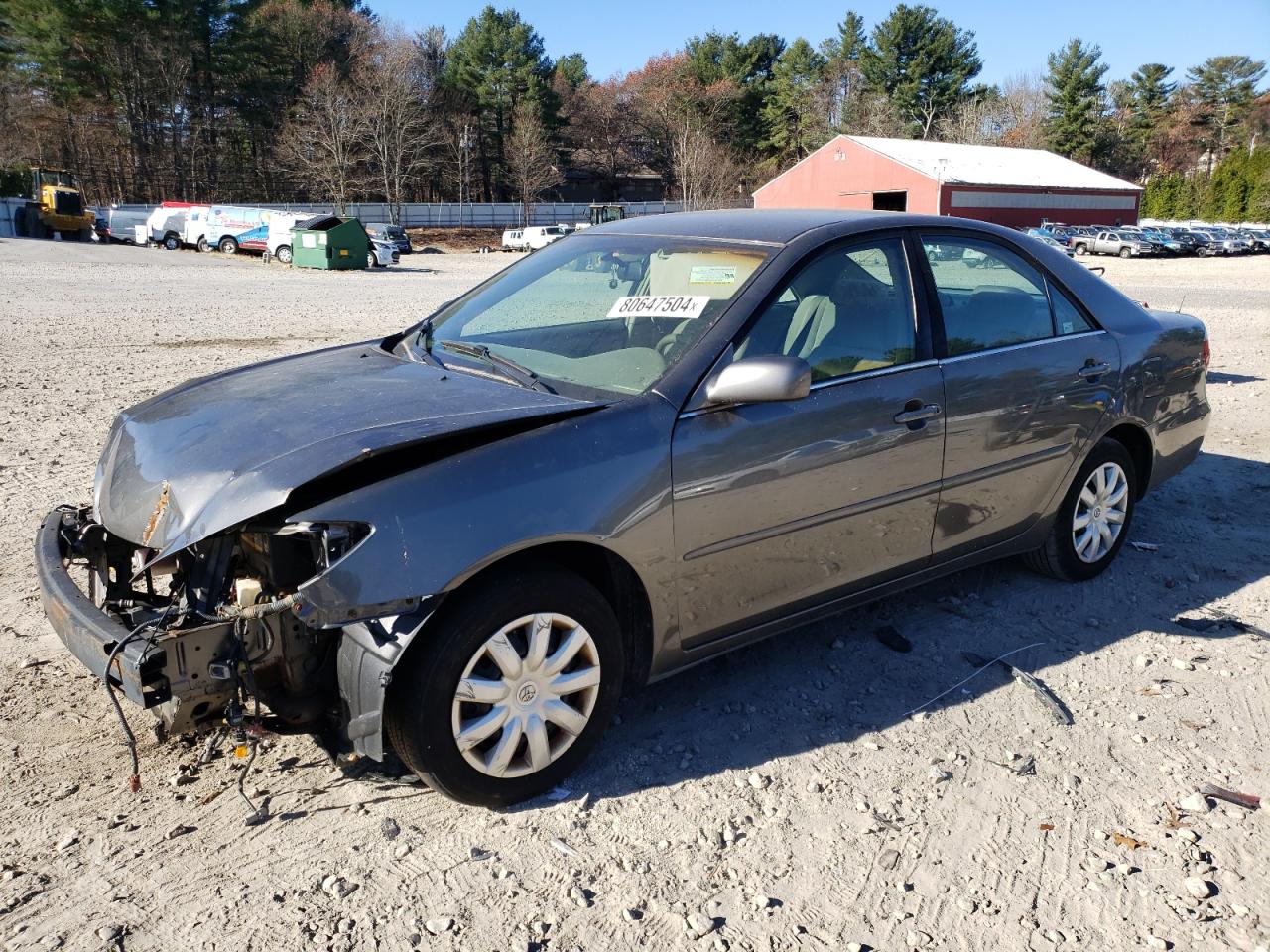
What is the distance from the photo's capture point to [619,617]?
3.33 meters

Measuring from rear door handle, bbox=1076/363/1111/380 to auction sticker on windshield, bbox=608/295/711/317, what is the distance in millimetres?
1973

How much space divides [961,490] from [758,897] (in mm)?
2015

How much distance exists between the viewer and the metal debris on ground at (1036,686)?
12.4ft

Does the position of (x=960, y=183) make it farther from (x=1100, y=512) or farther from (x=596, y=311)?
(x=596, y=311)

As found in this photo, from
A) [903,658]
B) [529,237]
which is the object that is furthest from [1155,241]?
[903,658]

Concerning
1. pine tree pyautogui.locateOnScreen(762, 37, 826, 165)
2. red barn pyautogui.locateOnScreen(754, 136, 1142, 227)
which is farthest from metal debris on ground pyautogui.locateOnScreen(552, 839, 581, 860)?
pine tree pyautogui.locateOnScreen(762, 37, 826, 165)

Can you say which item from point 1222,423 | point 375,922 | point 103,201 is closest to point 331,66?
point 103,201

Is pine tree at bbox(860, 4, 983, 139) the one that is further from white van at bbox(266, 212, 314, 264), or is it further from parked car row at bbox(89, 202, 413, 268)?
white van at bbox(266, 212, 314, 264)

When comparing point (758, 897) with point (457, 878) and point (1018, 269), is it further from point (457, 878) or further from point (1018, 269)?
point (1018, 269)

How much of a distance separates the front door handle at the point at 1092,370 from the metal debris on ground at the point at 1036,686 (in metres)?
1.37

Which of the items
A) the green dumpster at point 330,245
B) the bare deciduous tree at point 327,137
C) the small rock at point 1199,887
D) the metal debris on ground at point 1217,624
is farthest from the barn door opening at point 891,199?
the small rock at point 1199,887

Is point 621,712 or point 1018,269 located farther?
point 1018,269

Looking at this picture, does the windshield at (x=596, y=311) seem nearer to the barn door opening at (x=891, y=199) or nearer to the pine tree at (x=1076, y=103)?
the barn door opening at (x=891, y=199)

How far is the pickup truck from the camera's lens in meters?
43.2
